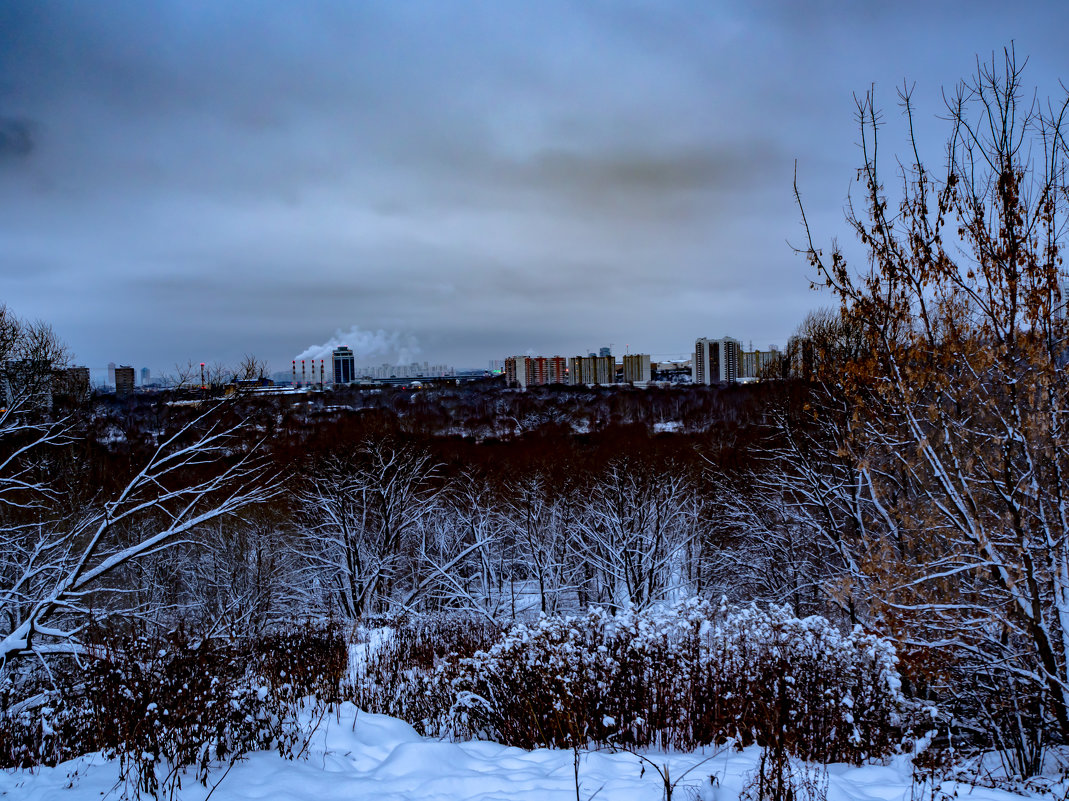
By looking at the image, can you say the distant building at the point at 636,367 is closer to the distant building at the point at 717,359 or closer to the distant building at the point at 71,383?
the distant building at the point at 717,359

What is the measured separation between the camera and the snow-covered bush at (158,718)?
139 inches

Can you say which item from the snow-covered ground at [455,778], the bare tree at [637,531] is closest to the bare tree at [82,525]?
the snow-covered ground at [455,778]

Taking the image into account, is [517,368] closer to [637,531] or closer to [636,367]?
[636,367]

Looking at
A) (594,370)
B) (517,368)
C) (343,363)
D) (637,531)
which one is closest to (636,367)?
(594,370)

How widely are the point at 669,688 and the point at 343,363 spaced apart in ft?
364

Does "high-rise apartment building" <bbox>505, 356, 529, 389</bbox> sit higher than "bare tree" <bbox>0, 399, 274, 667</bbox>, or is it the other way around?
"high-rise apartment building" <bbox>505, 356, 529, 389</bbox>

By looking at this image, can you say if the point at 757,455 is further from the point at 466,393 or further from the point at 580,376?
the point at 580,376

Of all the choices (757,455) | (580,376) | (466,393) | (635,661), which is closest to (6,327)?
(635,661)

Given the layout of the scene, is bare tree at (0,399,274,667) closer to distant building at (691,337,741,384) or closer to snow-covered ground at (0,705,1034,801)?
snow-covered ground at (0,705,1034,801)

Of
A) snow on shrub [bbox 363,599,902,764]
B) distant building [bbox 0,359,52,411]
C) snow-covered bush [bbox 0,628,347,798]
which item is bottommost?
snow on shrub [bbox 363,599,902,764]

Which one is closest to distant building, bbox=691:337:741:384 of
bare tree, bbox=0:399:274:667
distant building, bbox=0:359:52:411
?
bare tree, bbox=0:399:274:667

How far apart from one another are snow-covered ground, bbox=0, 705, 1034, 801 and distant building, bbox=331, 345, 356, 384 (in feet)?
353

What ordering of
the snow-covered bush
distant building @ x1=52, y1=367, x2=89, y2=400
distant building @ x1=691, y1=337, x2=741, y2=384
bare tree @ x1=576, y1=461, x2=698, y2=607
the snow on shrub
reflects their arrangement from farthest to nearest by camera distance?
distant building @ x1=691, y1=337, x2=741, y2=384
bare tree @ x1=576, y1=461, x2=698, y2=607
distant building @ x1=52, y1=367, x2=89, y2=400
the snow on shrub
the snow-covered bush

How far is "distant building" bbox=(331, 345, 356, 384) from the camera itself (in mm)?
107125
